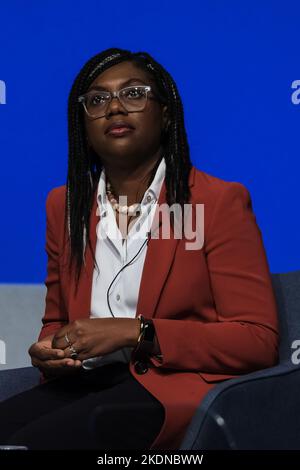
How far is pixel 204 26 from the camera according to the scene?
3.15 meters

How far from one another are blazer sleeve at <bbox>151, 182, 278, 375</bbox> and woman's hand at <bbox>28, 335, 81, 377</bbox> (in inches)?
7.1

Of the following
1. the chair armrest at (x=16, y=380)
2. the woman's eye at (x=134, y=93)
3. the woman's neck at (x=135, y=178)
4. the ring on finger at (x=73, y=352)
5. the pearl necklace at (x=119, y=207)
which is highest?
the woman's eye at (x=134, y=93)

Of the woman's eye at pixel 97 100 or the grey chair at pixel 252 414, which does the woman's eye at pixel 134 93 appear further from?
the grey chair at pixel 252 414

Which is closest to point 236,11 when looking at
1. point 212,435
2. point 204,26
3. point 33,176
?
point 204,26

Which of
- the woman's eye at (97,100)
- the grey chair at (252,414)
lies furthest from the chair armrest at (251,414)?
the woman's eye at (97,100)

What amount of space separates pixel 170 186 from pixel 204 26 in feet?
4.10

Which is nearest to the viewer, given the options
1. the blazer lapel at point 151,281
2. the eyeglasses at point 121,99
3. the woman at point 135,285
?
the woman at point 135,285

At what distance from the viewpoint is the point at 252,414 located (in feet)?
5.82

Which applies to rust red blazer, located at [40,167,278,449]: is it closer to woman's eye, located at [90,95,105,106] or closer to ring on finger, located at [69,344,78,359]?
ring on finger, located at [69,344,78,359]

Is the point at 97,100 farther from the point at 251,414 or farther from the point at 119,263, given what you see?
the point at 251,414

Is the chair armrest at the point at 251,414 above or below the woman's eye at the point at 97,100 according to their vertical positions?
below

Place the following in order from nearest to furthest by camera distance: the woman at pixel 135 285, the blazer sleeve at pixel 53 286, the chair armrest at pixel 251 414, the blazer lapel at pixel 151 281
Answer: the chair armrest at pixel 251 414 < the woman at pixel 135 285 < the blazer lapel at pixel 151 281 < the blazer sleeve at pixel 53 286

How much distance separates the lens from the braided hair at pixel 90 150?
2121mm
